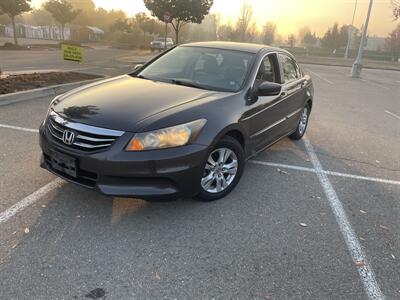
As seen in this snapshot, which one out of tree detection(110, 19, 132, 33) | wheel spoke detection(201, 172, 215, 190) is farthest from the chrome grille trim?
tree detection(110, 19, 132, 33)

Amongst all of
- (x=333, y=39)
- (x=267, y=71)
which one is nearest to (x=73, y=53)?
(x=267, y=71)

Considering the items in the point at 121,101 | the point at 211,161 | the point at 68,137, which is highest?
the point at 121,101

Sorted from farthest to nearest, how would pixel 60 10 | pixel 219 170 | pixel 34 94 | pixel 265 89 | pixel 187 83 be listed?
pixel 60 10 < pixel 34 94 < pixel 187 83 < pixel 265 89 < pixel 219 170

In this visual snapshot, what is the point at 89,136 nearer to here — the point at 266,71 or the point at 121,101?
the point at 121,101

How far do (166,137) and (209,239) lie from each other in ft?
3.21

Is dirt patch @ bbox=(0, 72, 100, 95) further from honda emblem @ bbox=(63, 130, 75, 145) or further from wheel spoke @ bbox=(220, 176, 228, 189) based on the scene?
wheel spoke @ bbox=(220, 176, 228, 189)

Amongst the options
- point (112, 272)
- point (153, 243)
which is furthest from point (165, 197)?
point (112, 272)

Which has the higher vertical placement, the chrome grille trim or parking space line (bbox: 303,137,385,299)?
the chrome grille trim

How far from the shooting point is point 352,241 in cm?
348

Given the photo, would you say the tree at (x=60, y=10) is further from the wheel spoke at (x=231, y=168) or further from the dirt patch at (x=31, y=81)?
the wheel spoke at (x=231, y=168)

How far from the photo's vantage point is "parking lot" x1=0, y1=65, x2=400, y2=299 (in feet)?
8.93

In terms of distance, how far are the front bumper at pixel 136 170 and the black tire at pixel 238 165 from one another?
302mm

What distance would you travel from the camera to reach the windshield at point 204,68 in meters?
4.44

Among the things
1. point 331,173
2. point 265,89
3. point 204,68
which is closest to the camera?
point 265,89
